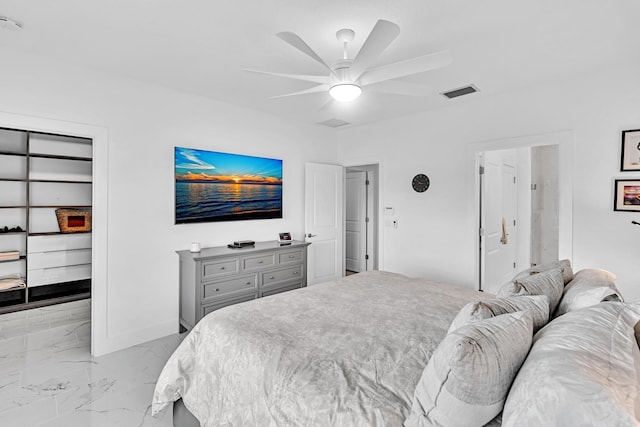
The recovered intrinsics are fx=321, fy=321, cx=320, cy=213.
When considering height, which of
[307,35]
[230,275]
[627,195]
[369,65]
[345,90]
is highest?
[307,35]

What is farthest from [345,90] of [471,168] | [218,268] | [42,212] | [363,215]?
[363,215]

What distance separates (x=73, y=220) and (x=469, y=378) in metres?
4.91

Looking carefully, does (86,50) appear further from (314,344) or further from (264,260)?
(314,344)

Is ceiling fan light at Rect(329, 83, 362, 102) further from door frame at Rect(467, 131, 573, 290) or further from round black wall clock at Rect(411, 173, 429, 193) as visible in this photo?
round black wall clock at Rect(411, 173, 429, 193)

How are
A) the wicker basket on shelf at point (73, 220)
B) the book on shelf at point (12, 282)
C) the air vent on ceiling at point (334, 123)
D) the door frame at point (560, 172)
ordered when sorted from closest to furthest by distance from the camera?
the door frame at point (560, 172)
the book on shelf at point (12, 282)
the wicker basket on shelf at point (73, 220)
the air vent on ceiling at point (334, 123)

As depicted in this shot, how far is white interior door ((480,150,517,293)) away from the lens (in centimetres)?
388

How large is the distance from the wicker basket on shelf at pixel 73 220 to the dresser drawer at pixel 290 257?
8.65 feet

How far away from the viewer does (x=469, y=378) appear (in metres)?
0.92

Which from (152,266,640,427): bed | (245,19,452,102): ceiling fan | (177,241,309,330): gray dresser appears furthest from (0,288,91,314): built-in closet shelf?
(245,19,452,102): ceiling fan

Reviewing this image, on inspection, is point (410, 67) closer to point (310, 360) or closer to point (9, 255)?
point (310, 360)

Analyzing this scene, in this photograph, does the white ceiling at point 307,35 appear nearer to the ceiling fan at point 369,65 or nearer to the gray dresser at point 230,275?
the ceiling fan at point 369,65

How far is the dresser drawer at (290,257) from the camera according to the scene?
3996 millimetres

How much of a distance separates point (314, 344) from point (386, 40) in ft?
5.54

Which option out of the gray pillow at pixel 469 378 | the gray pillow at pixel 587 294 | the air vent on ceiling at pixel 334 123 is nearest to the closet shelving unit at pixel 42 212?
the air vent on ceiling at pixel 334 123
